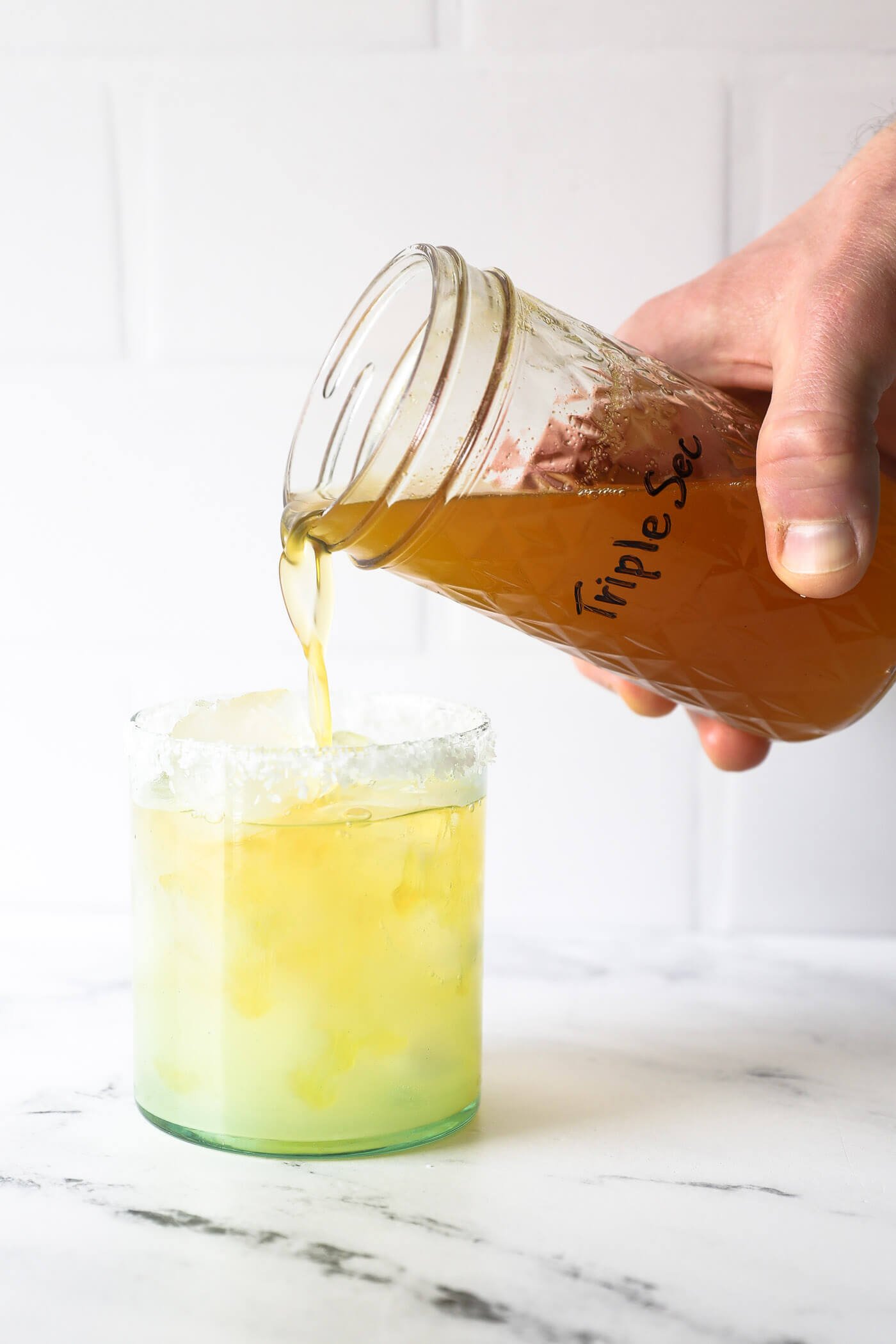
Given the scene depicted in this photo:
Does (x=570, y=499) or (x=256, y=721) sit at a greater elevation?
(x=570, y=499)

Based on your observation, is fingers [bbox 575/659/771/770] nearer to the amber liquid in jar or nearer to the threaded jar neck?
the amber liquid in jar

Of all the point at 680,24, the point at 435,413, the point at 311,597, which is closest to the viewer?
the point at 435,413

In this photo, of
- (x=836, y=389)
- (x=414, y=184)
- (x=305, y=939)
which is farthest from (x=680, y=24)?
(x=305, y=939)

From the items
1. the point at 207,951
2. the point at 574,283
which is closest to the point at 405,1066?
the point at 207,951

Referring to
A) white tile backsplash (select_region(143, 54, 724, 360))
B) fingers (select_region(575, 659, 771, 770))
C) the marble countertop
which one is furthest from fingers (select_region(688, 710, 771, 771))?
white tile backsplash (select_region(143, 54, 724, 360))

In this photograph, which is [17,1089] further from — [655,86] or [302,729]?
[655,86]

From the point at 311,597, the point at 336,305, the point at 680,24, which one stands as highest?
the point at 680,24

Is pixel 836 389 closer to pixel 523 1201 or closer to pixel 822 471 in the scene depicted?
pixel 822 471
